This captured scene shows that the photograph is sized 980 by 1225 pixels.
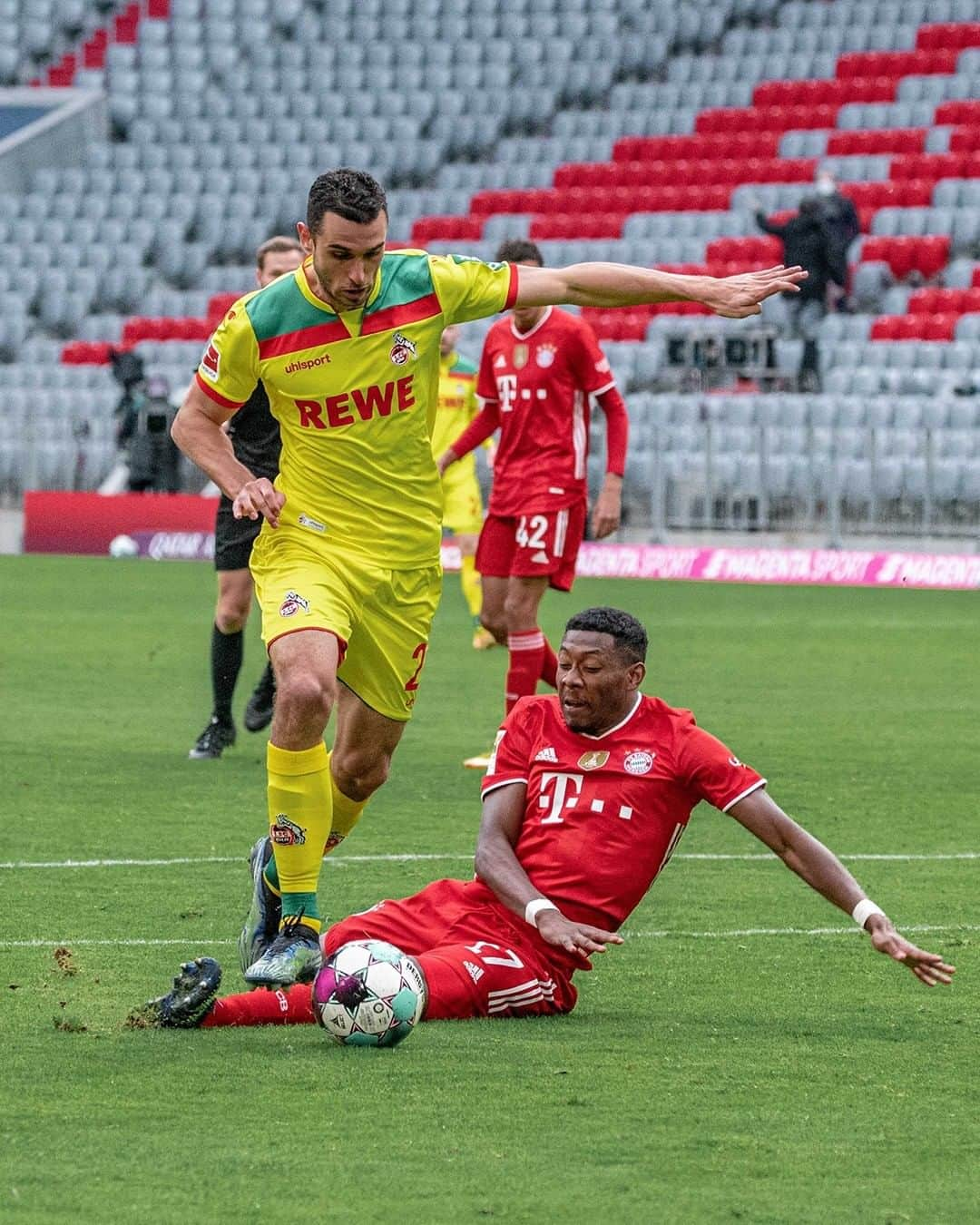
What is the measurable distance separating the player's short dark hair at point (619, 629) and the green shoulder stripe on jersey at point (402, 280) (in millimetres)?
1199

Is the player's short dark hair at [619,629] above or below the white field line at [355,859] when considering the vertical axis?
above

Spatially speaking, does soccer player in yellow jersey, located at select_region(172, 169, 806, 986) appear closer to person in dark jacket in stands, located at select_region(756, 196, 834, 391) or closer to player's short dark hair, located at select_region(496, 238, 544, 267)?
player's short dark hair, located at select_region(496, 238, 544, 267)

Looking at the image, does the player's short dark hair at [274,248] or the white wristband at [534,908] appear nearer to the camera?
the white wristband at [534,908]

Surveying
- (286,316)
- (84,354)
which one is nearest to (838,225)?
(84,354)

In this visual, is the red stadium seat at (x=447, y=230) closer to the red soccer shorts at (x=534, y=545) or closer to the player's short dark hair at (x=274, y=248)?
the red soccer shorts at (x=534, y=545)

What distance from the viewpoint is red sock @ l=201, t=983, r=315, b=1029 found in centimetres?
538

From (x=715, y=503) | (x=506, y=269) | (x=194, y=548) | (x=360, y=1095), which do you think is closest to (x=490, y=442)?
(x=715, y=503)

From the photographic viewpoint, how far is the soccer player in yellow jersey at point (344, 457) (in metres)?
5.94

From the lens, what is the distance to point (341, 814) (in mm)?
6777

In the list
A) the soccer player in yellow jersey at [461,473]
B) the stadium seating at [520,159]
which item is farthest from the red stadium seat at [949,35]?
the soccer player in yellow jersey at [461,473]

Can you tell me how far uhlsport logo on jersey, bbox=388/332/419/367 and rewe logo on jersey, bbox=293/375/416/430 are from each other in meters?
0.05

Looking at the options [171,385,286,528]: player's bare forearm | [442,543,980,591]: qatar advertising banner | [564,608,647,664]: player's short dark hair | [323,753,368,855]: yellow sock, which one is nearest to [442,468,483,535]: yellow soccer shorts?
[442,543,980,591]: qatar advertising banner

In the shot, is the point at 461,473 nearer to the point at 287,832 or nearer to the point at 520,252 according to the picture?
the point at 520,252

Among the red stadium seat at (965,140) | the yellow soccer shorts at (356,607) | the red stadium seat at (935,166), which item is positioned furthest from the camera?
the red stadium seat at (965,140)
